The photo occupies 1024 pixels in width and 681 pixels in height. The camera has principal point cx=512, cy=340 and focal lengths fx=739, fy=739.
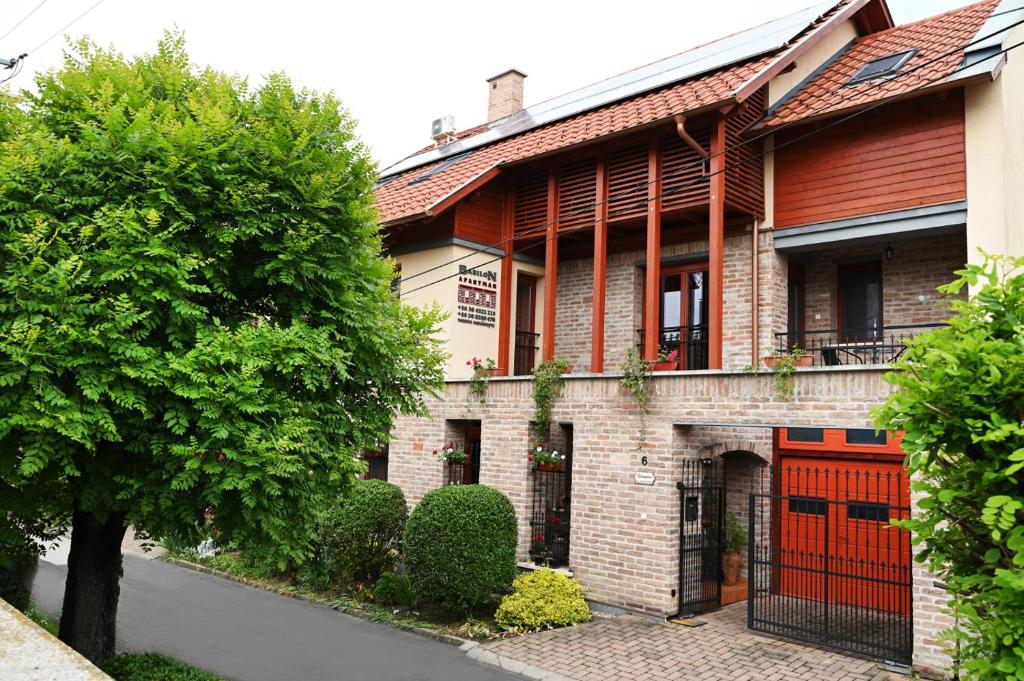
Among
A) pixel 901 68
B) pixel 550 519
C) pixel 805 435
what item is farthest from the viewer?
pixel 550 519

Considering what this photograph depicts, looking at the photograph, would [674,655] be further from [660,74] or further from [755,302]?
[660,74]

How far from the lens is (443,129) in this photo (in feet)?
74.6

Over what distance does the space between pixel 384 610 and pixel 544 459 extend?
3273mm

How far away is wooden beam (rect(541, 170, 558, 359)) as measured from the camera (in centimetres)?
1302

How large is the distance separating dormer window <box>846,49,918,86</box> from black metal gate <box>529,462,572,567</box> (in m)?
8.04

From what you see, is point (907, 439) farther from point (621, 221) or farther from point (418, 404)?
point (621, 221)

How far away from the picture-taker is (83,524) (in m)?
6.73

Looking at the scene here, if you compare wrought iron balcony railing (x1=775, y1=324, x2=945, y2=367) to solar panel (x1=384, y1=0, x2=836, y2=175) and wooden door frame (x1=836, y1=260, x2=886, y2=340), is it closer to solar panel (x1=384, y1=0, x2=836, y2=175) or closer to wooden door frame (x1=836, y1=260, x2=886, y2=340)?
wooden door frame (x1=836, y1=260, x2=886, y2=340)

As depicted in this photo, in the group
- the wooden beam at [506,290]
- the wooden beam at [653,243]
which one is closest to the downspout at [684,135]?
the wooden beam at [653,243]

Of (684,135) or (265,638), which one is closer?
(265,638)

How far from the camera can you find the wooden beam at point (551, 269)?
42.7ft

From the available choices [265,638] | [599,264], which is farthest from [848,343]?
[265,638]

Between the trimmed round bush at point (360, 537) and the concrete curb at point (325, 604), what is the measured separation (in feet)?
2.47

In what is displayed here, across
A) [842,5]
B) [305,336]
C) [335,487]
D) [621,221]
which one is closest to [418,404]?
[335,487]
